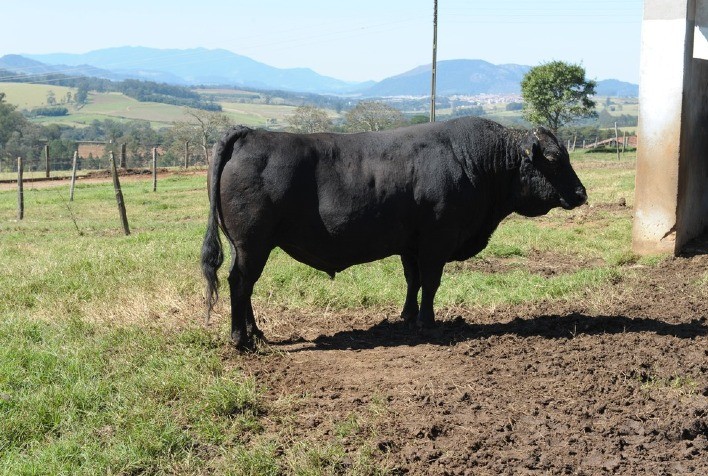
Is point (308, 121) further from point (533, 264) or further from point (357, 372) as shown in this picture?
point (357, 372)

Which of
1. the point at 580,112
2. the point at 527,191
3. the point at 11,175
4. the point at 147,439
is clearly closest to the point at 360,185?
the point at 527,191

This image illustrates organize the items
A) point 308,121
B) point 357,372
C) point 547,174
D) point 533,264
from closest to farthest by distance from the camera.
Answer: point 357,372 → point 547,174 → point 533,264 → point 308,121

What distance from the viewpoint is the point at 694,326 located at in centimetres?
792

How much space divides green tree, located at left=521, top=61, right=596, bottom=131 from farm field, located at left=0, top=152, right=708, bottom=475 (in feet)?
172

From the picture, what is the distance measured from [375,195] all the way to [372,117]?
164 ft

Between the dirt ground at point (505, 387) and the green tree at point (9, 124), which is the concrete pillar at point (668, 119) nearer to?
the dirt ground at point (505, 387)

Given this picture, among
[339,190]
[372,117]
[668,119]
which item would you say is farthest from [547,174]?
[372,117]

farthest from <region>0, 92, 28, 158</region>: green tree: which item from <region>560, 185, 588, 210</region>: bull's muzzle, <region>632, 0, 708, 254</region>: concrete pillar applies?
<region>560, 185, 588, 210</region>: bull's muzzle

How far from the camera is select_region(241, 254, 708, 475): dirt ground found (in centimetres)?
517

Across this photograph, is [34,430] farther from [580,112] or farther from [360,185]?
[580,112]

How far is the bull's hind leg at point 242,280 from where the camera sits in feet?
23.5

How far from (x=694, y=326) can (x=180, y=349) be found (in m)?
5.06

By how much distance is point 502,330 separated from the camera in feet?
26.1

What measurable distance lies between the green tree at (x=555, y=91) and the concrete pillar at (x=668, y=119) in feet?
167
